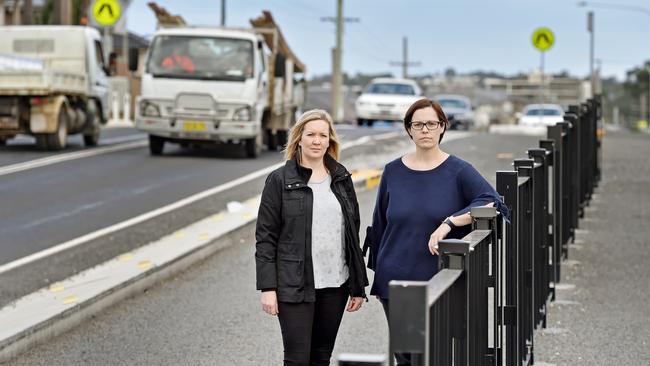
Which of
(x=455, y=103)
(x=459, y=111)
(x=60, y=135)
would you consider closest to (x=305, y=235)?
(x=60, y=135)

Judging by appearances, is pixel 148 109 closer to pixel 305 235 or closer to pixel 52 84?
pixel 52 84

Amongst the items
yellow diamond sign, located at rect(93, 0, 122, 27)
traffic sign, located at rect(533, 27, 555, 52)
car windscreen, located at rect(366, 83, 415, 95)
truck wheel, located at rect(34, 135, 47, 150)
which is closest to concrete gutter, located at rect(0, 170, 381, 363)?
truck wheel, located at rect(34, 135, 47, 150)

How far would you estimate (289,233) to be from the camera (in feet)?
18.9

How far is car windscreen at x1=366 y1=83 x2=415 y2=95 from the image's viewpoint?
42.6 m

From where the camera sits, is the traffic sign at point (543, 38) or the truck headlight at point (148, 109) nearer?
the truck headlight at point (148, 109)

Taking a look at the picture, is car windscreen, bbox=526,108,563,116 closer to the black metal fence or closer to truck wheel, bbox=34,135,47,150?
truck wheel, bbox=34,135,47,150

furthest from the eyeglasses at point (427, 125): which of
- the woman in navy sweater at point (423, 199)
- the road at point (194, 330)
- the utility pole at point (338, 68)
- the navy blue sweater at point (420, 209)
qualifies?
A: the utility pole at point (338, 68)

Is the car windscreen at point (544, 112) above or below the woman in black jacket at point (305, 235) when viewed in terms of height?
above

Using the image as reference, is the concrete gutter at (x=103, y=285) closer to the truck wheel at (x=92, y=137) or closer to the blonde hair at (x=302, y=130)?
the blonde hair at (x=302, y=130)

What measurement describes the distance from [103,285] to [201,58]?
53.0 ft

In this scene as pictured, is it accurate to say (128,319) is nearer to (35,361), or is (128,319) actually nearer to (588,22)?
(35,361)

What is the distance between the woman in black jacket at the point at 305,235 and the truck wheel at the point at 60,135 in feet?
68.7

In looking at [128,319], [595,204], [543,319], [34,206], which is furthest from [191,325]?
[595,204]

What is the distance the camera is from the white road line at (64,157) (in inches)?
857
